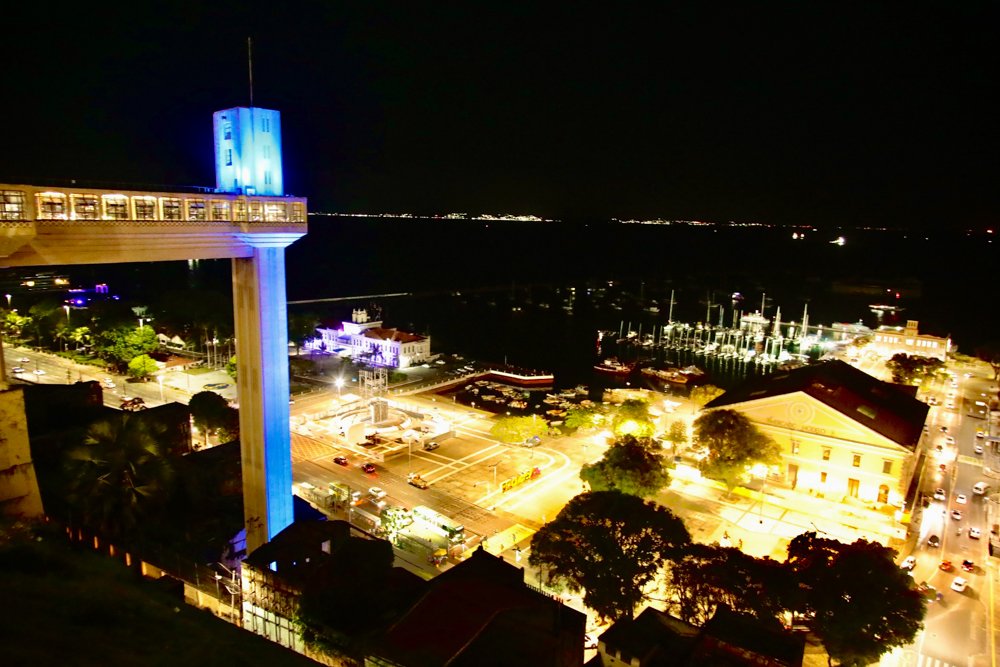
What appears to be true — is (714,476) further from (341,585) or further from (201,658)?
(201,658)

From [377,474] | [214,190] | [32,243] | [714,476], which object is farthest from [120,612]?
[714,476]

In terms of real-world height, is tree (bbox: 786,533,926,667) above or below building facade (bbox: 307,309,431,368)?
above

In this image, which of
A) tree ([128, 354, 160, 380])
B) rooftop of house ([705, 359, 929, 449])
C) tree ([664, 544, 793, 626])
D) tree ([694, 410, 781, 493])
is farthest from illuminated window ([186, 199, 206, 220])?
tree ([128, 354, 160, 380])

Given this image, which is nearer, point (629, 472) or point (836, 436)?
point (629, 472)

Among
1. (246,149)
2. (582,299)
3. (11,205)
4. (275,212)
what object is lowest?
(582,299)

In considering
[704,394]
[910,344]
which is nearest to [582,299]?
[910,344]

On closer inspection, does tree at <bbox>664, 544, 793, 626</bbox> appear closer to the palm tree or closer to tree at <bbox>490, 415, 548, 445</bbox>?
the palm tree

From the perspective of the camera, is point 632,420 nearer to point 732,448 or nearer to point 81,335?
point 732,448
